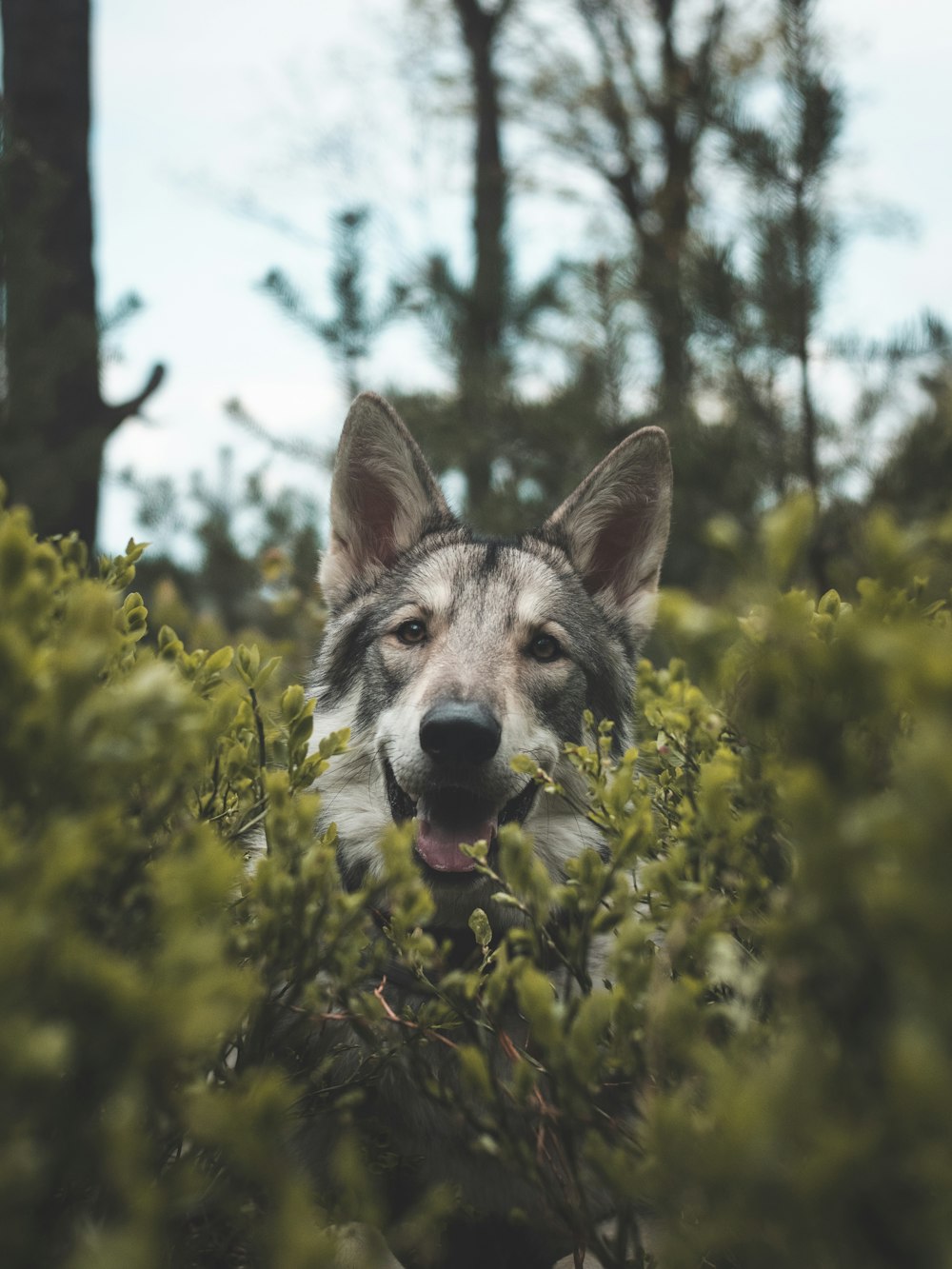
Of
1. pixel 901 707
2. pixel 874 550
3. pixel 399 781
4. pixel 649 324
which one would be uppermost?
pixel 649 324

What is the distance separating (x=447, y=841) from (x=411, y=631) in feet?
3.06

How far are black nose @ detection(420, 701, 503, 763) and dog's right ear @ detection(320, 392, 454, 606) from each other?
129 centimetres

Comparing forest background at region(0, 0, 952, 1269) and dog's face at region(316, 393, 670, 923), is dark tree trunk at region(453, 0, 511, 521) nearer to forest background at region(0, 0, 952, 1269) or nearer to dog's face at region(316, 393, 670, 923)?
dog's face at region(316, 393, 670, 923)

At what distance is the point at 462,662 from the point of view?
10.0 feet

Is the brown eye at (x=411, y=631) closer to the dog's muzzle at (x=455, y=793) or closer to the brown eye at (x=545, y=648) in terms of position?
the brown eye at (x=545, y=648)

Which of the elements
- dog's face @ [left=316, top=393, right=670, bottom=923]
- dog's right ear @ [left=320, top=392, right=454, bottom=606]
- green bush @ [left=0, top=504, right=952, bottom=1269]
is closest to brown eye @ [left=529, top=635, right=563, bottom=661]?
dog's face @ [left=316, top=393, right=670, bottom=923]

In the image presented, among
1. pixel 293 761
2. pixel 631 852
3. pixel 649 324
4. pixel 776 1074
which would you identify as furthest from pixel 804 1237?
pixel 649 324

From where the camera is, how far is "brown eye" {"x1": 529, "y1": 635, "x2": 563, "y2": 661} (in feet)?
11.0

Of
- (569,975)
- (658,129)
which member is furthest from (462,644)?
(658,129)

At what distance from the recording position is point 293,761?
1.82 metres

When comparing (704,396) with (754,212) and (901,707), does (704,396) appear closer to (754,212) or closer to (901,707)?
(754,212)

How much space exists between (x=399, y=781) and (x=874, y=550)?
1957 millimetres

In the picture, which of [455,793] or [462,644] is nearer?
[455,793]

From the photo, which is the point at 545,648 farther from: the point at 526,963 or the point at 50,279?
the point at 50,279
